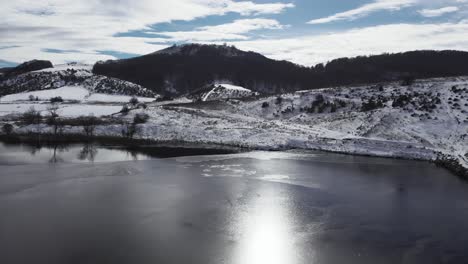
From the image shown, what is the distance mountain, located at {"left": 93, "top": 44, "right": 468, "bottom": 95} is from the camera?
138 metres

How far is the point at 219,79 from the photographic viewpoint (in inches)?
6678

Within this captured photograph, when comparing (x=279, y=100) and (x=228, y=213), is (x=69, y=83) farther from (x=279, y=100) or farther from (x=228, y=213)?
(x=228, y=213)

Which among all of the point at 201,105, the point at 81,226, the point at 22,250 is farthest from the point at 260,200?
the point at 201,105

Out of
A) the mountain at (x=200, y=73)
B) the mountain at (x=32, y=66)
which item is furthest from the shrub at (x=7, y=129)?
the mountain at (x=32, y=66)

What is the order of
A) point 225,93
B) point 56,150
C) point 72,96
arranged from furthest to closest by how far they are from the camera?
1. point 72,96
2. point 225,93
3. point 56,150

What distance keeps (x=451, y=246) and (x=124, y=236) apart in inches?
632

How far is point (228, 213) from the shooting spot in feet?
76.9

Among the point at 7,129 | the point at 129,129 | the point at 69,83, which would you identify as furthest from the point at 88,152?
the point at 69,83

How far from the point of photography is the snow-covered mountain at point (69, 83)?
125037 mm

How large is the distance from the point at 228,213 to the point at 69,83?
129067 mm

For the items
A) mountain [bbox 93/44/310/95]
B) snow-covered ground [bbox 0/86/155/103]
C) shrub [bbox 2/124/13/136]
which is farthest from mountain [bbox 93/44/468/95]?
shrub [bbox 2/124/13/136]

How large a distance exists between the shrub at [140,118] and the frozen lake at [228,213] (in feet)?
72.8

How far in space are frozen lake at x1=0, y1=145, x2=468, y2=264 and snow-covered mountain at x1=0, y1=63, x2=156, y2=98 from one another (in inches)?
3510

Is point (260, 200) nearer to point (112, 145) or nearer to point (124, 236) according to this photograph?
point (124, 236)
